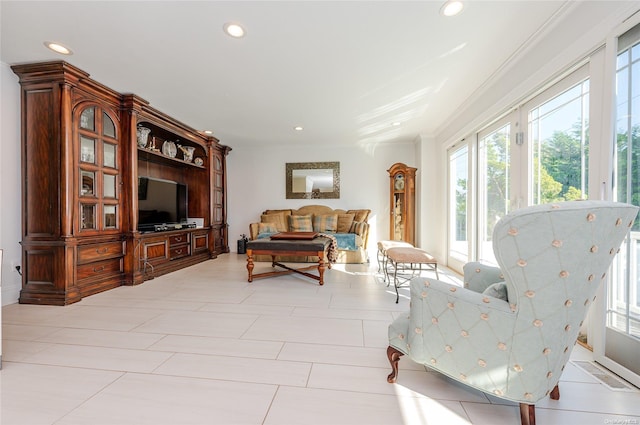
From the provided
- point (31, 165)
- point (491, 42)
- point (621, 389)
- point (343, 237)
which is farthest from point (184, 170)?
point (621, 389)

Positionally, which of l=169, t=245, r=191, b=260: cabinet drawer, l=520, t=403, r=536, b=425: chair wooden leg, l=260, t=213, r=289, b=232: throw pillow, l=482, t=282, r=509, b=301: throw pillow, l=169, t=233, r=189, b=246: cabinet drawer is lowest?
l=520, t=403, r=536, b=425: chair wooden leg

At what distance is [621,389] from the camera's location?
138 cm

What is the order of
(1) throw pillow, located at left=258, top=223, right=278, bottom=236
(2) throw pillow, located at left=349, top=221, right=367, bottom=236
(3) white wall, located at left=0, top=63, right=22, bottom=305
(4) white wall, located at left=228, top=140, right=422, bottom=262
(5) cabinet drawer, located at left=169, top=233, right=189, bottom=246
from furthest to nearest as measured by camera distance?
(4) white wall, located at left=228, top=140, right=422, bottom=262
(1) throw pillow, located at left=258, top=223, right=278, bottom=236
(2) throw pillow, located at left=349, top=221, right=367, bottom=236
(5) cabinet drawer, located at left=169, top=233, right=189, bottom=246
(3) white wall, located at left=0, top=63, right=22, bottom=305

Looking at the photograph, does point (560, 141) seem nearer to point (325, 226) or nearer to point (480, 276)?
point (480, 276)

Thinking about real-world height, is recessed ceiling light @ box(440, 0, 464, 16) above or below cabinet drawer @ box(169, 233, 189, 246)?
above

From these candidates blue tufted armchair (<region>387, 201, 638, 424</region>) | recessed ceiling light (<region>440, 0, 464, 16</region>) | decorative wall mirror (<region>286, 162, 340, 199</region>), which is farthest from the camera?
decorative wall mirror (<region>286, 162, 340, 199</region>)

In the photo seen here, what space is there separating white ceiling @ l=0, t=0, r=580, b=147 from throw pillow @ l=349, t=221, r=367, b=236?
85.0 inches

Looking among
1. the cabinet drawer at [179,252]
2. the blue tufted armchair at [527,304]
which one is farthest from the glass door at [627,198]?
the cabinet drawer at [179,252]

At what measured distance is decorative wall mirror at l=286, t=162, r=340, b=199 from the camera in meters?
5.82

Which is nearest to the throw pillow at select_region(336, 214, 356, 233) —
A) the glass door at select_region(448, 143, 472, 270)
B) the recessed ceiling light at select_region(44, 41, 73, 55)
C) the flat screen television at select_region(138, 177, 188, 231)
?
the glass door at select_region(448, 143, 472, 270)

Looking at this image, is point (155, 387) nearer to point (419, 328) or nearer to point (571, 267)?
point (419, 328)

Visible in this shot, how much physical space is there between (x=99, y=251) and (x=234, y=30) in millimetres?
2835

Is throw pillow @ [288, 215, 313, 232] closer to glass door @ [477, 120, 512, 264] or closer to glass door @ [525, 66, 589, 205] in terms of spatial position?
glass door @ [477, 120, 512, 264]

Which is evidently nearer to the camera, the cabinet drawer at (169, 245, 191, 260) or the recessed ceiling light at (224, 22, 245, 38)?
the recessed ceiling light at (224, 22, 245, 38)
